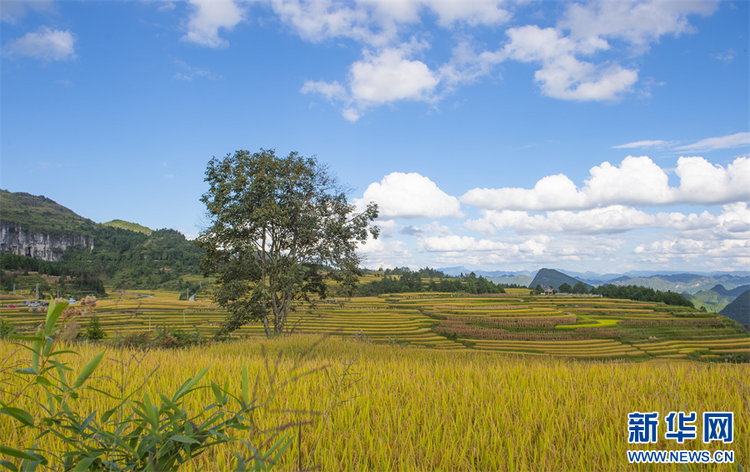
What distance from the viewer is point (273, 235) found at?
2394cm

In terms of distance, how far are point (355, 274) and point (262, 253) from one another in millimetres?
6262

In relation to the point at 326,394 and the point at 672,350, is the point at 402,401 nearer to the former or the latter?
the point at 326,394

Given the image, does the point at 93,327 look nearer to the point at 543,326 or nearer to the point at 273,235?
the point at 273,235

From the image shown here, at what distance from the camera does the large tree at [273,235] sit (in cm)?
2184

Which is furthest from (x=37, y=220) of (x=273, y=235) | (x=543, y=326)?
(x=543, y=326)

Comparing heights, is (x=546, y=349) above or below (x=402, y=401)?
below

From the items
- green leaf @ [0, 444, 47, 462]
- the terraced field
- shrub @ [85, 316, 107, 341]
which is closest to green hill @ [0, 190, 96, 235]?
shrub @ [85, 316, 107, 341]

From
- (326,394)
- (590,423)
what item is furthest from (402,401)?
(590,423)

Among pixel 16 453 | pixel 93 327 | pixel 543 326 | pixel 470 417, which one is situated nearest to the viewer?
pixel 16 453

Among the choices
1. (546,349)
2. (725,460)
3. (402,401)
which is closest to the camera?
(725,460)

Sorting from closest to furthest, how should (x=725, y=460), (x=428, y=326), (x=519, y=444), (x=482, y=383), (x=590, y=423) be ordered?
1. (x=725, y=460)
2. (x=519, y=444)
3. (x=590, y=423)
4. (x=482, y=383)
5. (x=428, y=326)

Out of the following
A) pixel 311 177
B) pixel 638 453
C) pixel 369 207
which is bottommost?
pixel 638 453

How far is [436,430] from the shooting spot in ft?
8.86

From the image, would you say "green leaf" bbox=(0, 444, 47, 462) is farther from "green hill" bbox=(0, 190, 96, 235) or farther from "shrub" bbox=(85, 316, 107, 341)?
"green hill" bbox=(0, 190, 96, 235)
